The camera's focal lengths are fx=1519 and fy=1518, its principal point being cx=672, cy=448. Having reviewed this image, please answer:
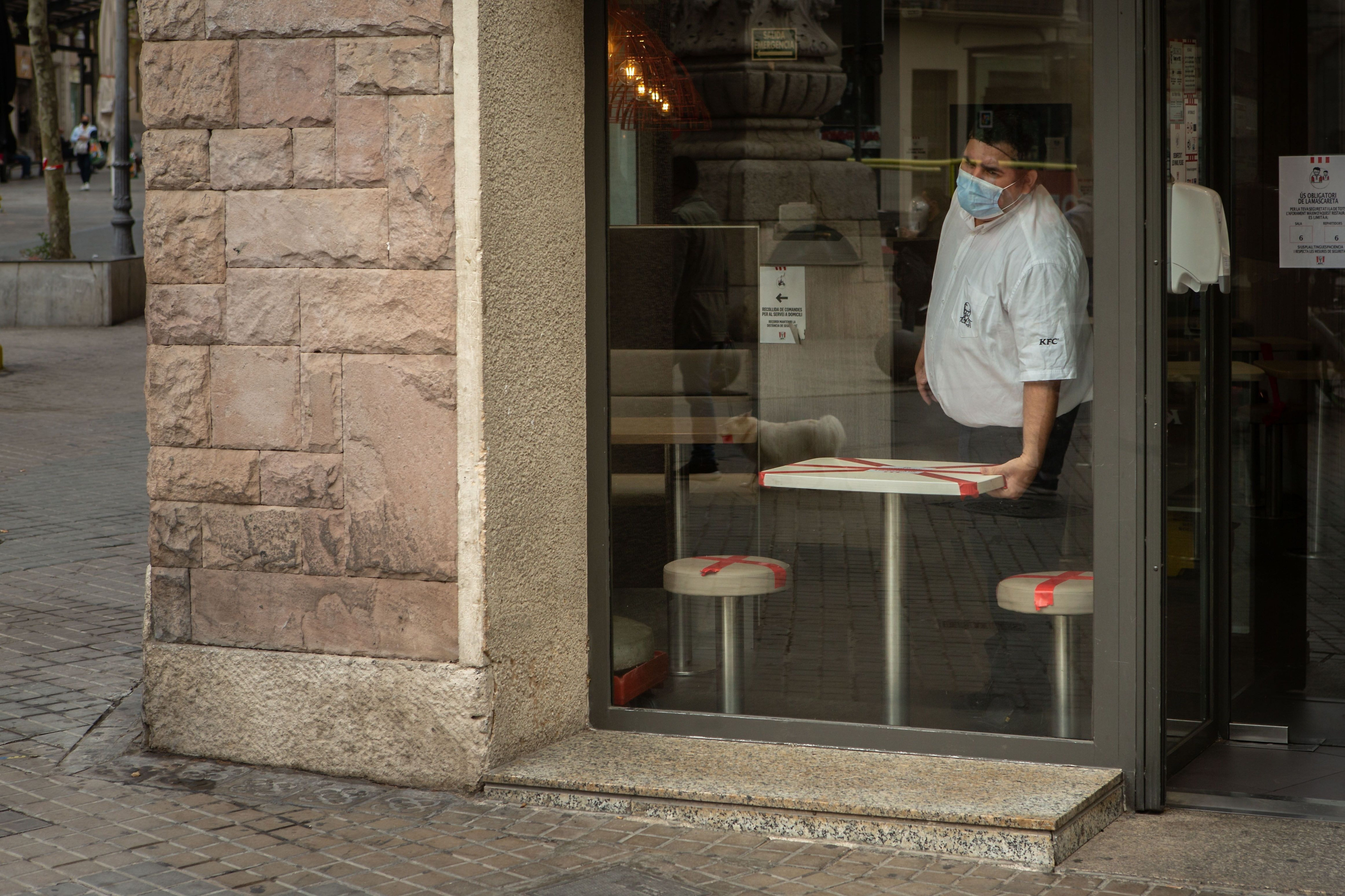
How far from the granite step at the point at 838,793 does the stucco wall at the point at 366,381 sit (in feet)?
0.94

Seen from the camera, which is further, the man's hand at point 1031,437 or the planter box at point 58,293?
the planter box at point 58,293

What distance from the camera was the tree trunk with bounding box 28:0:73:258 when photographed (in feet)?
64.7

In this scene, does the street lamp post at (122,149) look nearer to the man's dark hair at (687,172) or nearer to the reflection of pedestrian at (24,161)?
the man's dark hair at (687,172)

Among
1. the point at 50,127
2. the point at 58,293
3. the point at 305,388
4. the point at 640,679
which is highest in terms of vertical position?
the point at 50,127

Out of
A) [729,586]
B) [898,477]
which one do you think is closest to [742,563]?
[729,586]

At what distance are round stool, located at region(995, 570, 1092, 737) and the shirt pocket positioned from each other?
776 mm

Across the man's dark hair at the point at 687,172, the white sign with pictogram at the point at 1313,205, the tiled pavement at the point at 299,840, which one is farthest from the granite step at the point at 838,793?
the white sign with pictogram at the point at 1313,205

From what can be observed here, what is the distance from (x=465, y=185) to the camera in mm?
4574

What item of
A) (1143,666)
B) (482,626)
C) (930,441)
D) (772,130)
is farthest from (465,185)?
(1143,666)

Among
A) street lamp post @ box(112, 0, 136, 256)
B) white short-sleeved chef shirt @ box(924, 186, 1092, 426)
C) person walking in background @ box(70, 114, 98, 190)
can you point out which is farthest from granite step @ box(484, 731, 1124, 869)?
person walking in background @ box(70, 114, 98, 190)

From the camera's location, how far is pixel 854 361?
483cm

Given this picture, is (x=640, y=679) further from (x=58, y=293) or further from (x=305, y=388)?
(x=58, y=293)

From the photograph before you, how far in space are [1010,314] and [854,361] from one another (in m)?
0.51

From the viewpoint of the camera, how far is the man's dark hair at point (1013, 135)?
4.47 metres
